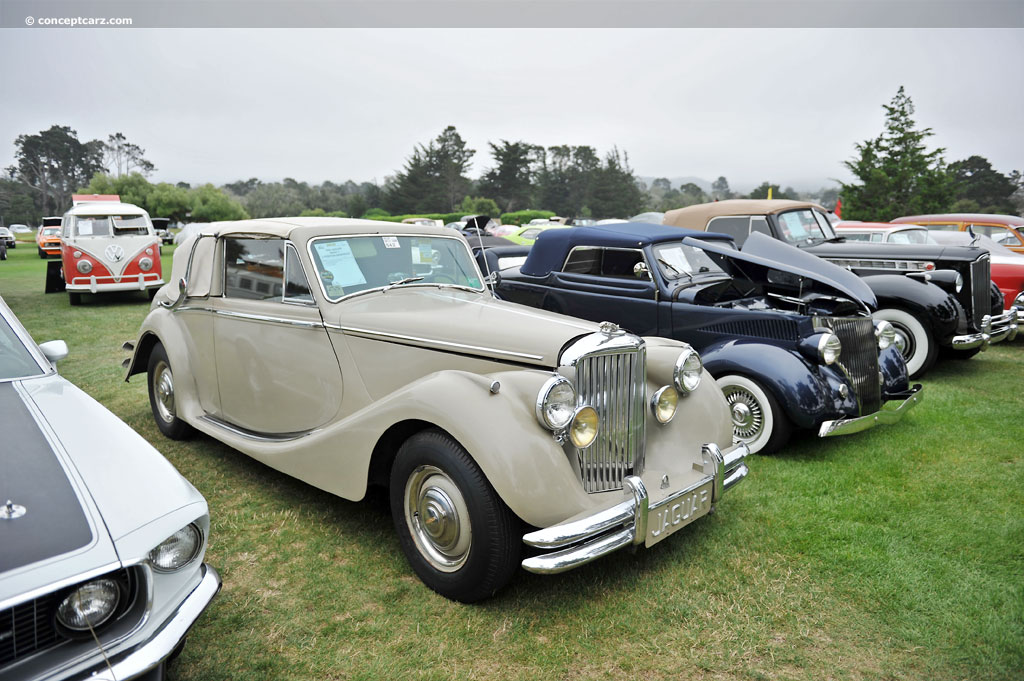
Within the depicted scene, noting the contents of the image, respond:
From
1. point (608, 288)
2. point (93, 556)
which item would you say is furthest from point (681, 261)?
point (93, 556)

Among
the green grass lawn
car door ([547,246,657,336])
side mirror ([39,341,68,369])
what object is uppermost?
car door ([547,246,657,336])

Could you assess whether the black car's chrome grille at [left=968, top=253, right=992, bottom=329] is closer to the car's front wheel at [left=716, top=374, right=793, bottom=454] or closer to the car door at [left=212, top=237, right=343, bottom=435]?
the car's front wheel at [left=716, top=374, right=793, bottom=454]

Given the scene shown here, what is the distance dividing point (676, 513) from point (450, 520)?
1.07 meters

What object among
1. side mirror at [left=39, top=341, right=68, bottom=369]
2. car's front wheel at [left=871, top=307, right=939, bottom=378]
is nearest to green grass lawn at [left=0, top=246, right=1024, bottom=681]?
side mirror at [left=39, top=341, right=68, bottom=369]

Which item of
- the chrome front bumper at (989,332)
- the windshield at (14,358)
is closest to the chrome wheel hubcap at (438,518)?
the windshield at (14,358)

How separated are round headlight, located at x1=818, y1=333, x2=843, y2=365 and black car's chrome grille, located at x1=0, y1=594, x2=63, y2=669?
470cm

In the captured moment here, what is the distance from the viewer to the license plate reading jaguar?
9.09 feet

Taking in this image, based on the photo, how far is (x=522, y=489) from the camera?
2.55m

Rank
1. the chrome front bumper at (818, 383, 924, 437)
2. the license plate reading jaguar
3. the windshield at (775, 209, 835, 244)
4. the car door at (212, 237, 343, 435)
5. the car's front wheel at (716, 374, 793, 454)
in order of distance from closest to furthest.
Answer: the license plate reading jaguar → the car door at (212, 237, 343, 435) → the chrome front bumper at (818, 383, 924, 437) → the car's front wheel at (716, 374, 793, 454) → the windshield at (775, 209, 835, 244)

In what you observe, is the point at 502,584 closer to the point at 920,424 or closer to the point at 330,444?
the point at 330,444

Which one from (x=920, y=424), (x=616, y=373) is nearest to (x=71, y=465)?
(x=616, y=373)

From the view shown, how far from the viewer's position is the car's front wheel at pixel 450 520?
2.67 meters

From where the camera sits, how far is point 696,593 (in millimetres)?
2982

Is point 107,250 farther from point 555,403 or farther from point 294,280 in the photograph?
point 555,403
